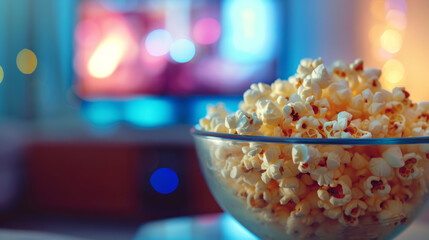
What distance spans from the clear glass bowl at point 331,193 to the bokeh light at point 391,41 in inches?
60.2

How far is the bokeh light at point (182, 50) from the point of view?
253cm

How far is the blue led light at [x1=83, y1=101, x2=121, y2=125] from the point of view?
263cm

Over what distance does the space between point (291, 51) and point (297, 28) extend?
137 mm

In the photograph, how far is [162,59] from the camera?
2.56 m

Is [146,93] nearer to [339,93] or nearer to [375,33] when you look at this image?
[375,33]

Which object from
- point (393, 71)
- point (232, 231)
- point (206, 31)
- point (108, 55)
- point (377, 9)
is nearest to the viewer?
point (232, 231)

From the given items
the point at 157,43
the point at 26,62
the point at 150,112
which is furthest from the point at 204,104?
the point at 26,62

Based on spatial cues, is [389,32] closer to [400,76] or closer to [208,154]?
[400,76]

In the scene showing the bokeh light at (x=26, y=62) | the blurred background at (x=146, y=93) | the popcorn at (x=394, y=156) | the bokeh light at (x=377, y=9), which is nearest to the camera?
the popcorn at (x=394, y=156)

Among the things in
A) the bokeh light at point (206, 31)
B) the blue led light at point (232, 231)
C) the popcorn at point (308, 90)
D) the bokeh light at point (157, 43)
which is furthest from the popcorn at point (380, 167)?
the bokeh light at point (157, 43)

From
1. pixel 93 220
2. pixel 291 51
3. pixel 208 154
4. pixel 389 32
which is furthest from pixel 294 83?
pixel 93 220

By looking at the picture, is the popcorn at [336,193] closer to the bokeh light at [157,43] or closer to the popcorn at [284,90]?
the popcorn at [284,90]

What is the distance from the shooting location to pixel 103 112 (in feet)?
8.70

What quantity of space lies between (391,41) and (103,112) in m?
1.64
